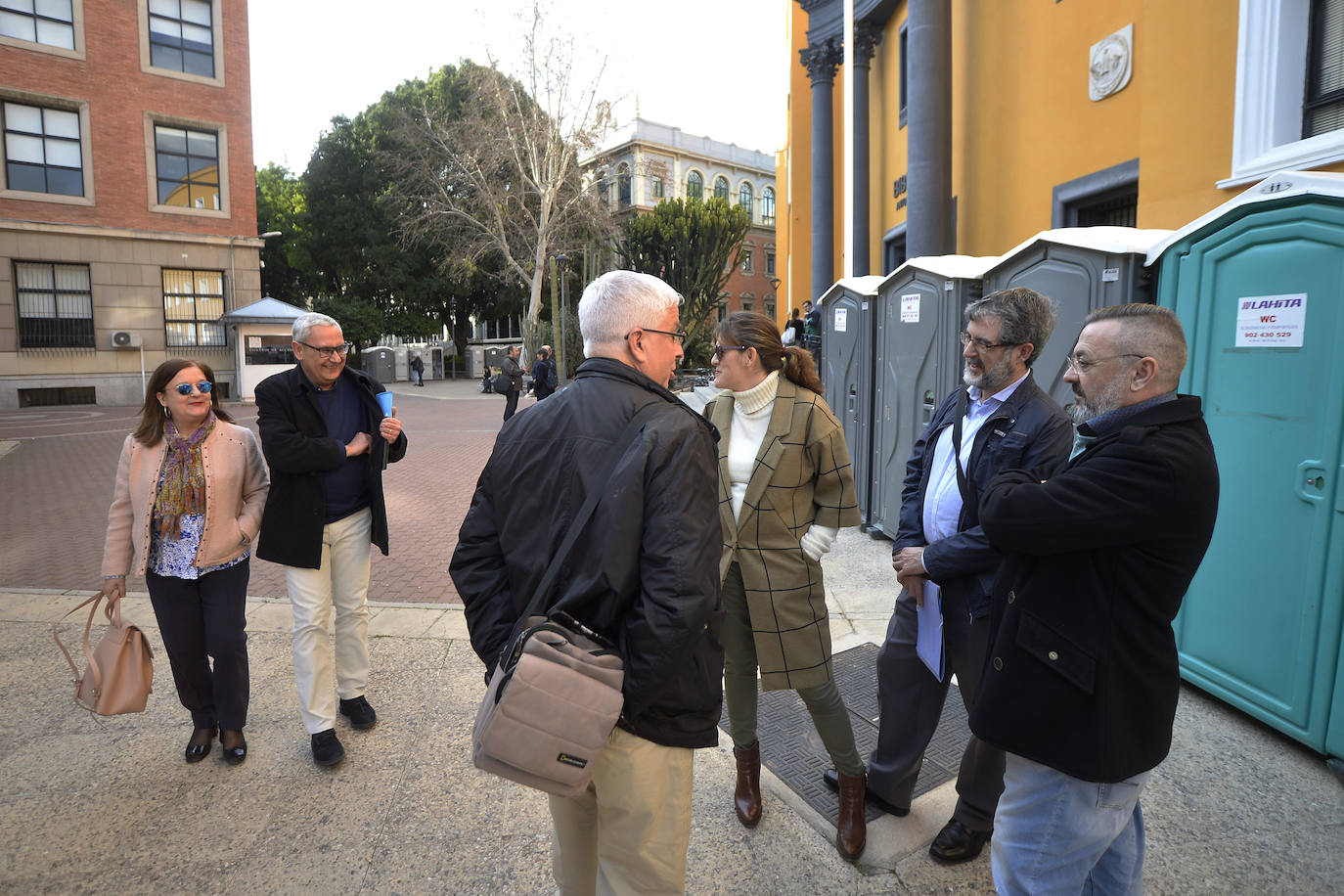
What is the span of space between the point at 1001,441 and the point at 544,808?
2.22m

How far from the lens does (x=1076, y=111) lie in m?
7.45

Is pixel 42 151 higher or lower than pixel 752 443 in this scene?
higher

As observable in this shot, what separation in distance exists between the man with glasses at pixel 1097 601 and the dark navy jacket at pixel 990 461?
413 millimetres

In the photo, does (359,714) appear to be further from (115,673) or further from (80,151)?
Result: (80,151)

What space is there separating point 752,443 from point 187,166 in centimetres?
2691

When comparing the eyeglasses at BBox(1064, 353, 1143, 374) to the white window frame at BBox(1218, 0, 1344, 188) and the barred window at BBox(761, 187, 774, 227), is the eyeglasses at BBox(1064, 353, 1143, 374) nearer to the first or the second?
the white window frame at BBox(1218, 0, 1344, 188)

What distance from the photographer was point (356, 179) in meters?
35.3

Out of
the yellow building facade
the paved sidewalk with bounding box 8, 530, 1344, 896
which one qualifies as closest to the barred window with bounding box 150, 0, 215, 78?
the yellow building facade

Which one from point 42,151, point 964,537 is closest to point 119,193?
point 42,151

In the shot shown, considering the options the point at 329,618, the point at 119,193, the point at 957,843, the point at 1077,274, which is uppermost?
the point at 119,193

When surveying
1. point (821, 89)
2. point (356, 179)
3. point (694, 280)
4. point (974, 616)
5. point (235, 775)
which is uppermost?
point (356, 179)

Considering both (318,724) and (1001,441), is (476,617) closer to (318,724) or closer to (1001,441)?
(1001,441)

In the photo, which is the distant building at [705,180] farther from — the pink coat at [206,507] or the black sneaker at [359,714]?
the black sneaker at [359,714]

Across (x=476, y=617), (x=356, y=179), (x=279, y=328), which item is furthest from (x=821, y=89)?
(x=356, y=179)
